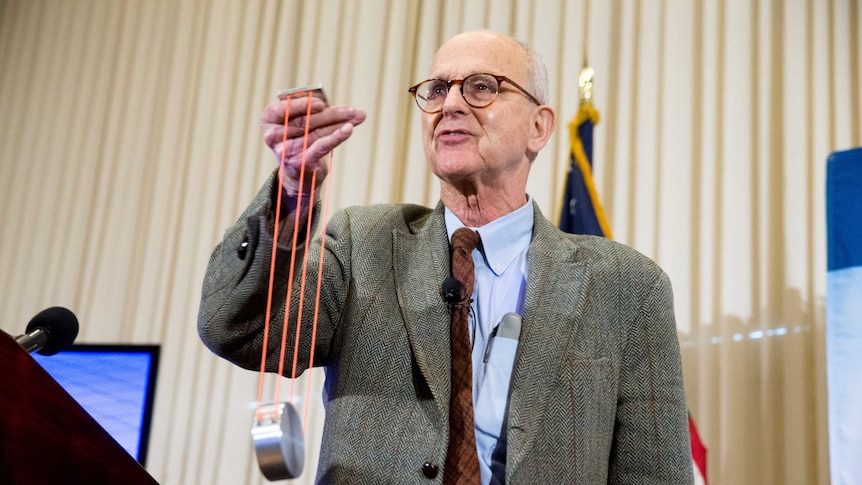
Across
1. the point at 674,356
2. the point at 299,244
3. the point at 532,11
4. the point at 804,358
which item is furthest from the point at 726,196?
the point at 299,244

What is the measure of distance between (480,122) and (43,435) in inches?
36.7

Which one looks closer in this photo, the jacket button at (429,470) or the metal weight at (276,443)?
the metal weight at (276,443)

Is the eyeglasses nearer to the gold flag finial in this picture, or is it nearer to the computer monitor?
the gold flag finial

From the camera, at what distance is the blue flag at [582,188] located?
2.62 m

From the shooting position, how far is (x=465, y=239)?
4.75 feet

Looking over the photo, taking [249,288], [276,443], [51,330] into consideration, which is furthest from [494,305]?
[51,330]

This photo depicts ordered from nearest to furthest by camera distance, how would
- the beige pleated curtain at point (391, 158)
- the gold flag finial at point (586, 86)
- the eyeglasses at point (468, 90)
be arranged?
the eyeglasses at point (468, 90) < the beige pleated curtain at point (391, 158) < the gold flag finial at point (586, 86)

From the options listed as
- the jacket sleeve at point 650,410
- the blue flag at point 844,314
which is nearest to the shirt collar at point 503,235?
the jacket sleeve at point 650,410

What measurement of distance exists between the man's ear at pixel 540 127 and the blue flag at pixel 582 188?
918 mm

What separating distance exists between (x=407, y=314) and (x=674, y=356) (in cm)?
47

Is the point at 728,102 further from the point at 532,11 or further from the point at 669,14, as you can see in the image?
the point at 532,11

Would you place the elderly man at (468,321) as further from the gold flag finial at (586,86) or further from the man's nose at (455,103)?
the gold flag finial at (586,86)

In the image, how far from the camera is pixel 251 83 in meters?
3.50

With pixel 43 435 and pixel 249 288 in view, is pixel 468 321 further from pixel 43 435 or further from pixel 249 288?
pixel 43 435
